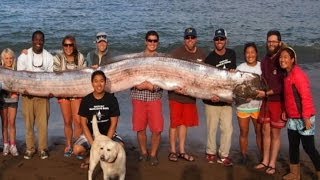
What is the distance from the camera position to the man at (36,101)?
7.05 m

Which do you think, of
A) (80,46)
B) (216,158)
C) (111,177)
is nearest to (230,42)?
(80,46)

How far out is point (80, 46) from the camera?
20.8 metres

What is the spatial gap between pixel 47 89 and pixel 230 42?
1518cm

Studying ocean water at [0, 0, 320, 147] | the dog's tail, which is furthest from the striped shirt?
ocean water at [0, 0, 320, 147]

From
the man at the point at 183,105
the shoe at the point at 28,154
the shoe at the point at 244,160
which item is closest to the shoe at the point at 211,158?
the man at the point at 183,105

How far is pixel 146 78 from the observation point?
271 inches

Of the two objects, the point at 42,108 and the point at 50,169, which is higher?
the point at 42,108

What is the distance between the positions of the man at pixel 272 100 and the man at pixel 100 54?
2298 mm

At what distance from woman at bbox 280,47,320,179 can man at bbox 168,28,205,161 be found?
1407 mm

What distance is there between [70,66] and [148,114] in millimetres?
1368

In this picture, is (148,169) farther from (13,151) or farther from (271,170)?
(13,151)

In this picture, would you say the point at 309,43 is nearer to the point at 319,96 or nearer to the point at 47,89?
the point at 319,96

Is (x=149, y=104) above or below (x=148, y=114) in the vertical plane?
above

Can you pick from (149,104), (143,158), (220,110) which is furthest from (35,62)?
(220,110)
